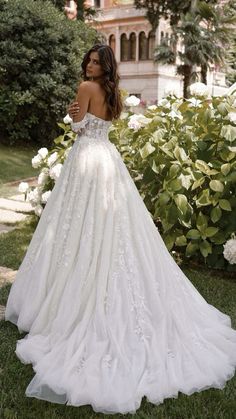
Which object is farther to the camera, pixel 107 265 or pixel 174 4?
pixel 174 4

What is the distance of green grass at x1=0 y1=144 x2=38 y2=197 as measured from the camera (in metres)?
9.24

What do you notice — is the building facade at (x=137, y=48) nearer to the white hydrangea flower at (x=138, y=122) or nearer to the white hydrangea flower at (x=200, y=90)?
the white hydrangea flower at (x=138, y=122)

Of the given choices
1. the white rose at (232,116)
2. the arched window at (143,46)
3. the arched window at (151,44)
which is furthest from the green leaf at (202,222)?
the arched window at (143,46)

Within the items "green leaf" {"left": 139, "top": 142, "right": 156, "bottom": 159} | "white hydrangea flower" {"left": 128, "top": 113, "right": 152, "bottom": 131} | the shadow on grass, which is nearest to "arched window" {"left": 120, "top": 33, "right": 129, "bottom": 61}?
the shadow on grass

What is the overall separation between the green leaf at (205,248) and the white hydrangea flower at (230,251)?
18 centimetres

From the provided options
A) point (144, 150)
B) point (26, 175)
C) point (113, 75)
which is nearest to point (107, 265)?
point (113, 75)

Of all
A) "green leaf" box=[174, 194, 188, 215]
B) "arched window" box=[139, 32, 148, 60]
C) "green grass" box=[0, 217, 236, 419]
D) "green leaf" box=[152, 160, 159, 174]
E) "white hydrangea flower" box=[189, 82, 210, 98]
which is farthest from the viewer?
"arched window" box=[139, 32, 148, 60]

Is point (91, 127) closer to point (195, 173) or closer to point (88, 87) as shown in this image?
point (88, 87)

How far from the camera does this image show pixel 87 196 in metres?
3.32

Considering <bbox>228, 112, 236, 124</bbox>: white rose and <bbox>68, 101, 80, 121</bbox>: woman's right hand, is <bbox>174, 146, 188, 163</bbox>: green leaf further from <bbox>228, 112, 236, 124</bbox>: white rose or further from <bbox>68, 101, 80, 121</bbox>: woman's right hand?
<bbox>68, 101, 80, 121</bbox>: woman's right hand

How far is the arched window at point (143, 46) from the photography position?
1553 inches

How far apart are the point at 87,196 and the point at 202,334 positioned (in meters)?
1.23

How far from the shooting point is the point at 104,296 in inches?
123

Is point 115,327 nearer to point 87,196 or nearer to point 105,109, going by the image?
point 87,196
